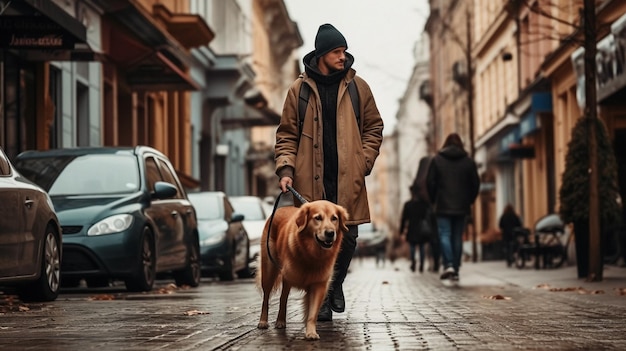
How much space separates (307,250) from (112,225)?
7055mm

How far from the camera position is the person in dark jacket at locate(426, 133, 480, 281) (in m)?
18.9

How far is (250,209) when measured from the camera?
27.2 m

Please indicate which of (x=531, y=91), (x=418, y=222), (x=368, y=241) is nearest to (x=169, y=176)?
(x=418, y=222)

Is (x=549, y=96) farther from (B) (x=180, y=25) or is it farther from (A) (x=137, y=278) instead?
(A) (x=137, y=278)

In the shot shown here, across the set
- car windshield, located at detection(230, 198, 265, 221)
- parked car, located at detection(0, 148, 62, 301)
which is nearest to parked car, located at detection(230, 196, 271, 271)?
car windshield, located at detection(230, 198, 265, 221)

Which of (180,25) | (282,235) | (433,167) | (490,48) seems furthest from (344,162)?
(490,48)

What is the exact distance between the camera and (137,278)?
1550 cm

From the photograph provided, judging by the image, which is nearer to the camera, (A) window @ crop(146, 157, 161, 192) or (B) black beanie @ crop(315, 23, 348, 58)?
(B) black beanie @ crop(315, 23, 348, 58)

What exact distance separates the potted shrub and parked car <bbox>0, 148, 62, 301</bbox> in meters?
8.22

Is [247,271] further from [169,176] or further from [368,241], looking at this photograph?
[368,241]

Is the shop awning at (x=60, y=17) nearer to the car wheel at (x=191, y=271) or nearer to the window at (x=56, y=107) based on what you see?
the car wheel at (x=191, y=271)

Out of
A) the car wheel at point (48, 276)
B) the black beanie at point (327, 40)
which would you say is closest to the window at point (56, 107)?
the car wheel at point (48, 276)

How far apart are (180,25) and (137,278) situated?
67.4ft

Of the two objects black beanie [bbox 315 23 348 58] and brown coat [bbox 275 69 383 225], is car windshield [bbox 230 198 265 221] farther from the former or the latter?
black beanie [bbox 315 23 348 58]
